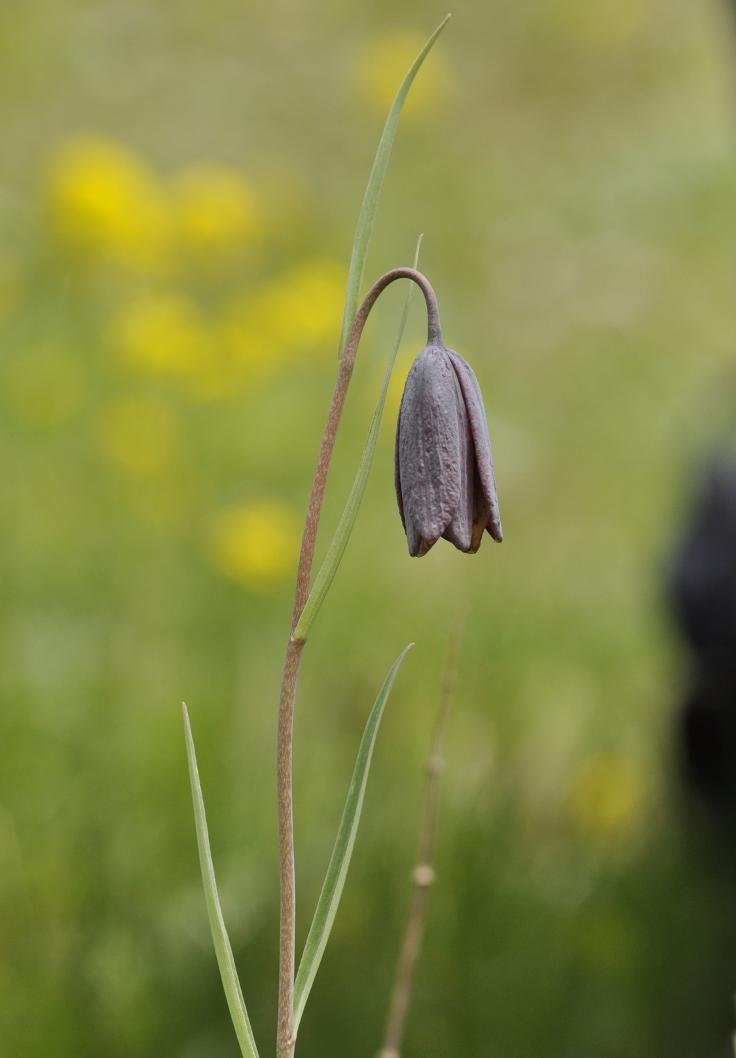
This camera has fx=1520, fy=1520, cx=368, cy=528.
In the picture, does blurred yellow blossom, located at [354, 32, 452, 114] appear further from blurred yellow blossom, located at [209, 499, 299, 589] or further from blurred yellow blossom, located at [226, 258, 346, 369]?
blurred yellow blossom, located at [209, 499, 299, 589]

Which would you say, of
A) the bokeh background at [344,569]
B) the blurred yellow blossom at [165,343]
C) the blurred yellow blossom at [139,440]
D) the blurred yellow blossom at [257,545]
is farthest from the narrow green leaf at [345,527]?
the blurred yellow blossom at [139,440]

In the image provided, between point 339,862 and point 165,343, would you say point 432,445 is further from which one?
point 165,343

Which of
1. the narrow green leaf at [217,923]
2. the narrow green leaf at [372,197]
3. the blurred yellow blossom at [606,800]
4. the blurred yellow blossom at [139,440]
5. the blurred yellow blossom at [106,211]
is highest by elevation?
the blurred yellow blossom at [106,211]

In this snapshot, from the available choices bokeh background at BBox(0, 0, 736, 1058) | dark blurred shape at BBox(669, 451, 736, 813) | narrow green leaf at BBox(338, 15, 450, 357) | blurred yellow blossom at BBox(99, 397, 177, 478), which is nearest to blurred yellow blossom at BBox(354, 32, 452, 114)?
bokeh background at BBox(0, 0, 736, 1058)

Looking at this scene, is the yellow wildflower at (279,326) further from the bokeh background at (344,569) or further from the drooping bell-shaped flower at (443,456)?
the drooping bell-shaped flower at (443,456)

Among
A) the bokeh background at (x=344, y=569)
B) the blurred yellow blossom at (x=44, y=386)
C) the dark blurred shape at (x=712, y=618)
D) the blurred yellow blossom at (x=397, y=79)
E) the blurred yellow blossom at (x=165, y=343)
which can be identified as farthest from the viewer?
the blurred yellow blossom at (x=397, y=79)

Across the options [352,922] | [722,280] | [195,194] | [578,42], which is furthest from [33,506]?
[578,42]

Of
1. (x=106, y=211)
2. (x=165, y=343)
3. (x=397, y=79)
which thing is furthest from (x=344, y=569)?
(x=397, y=79)
